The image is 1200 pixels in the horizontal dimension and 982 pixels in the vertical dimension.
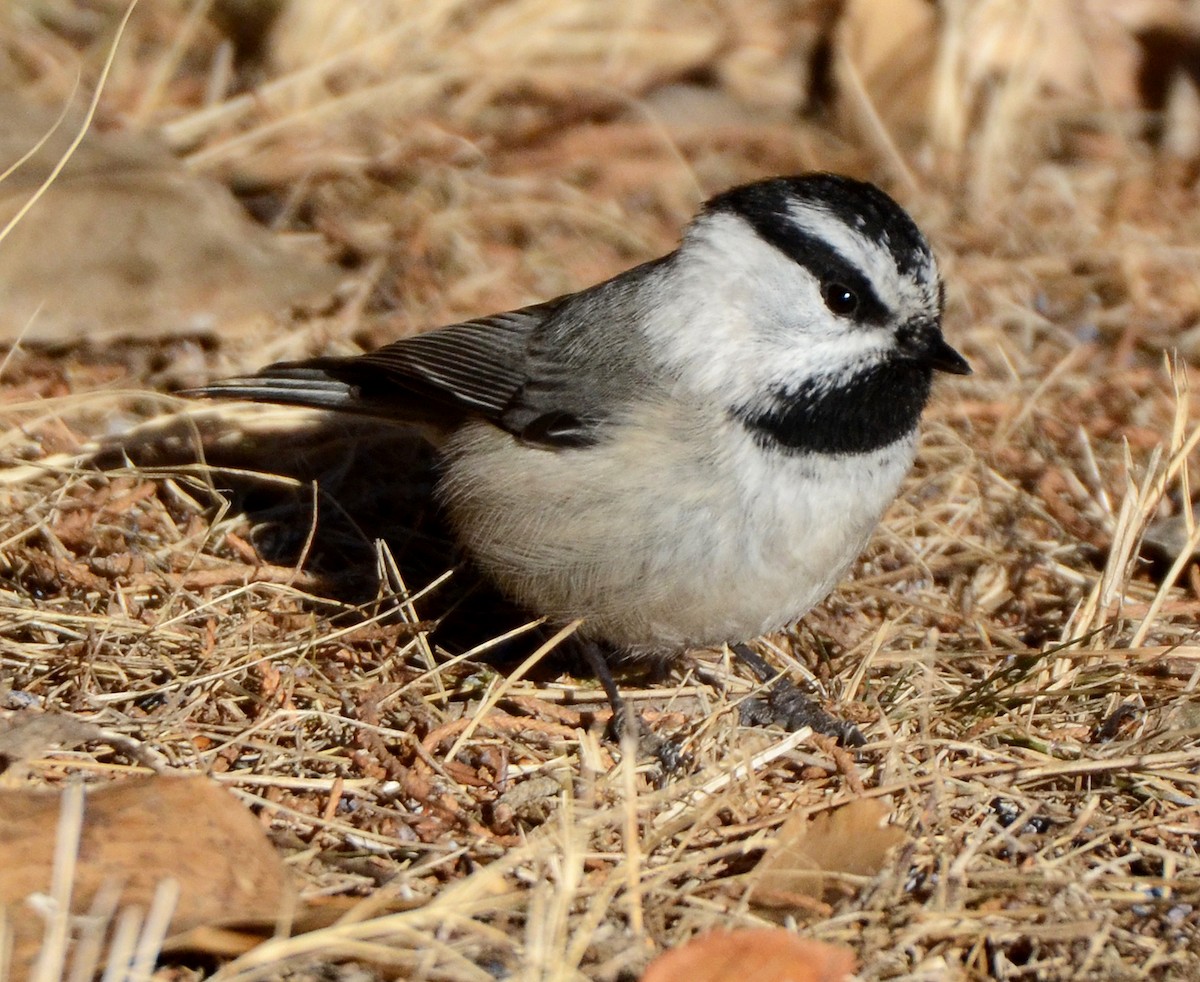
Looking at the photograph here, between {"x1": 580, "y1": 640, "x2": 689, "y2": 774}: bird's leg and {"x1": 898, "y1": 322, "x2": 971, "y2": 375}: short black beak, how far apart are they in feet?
3.18

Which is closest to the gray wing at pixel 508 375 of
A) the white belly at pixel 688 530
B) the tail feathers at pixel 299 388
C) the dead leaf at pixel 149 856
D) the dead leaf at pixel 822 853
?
the tail feathers at pixel 299 388

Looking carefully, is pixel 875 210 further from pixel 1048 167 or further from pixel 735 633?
pixel 1048 167

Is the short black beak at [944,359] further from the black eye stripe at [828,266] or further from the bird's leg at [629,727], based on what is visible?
the bird's leg at [629,727]

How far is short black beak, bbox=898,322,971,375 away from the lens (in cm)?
279

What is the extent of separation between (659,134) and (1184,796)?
11.6 feet

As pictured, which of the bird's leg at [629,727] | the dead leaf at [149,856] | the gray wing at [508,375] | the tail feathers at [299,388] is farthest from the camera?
the tail feathers at [299,388]

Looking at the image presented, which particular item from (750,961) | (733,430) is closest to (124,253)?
(733,430)

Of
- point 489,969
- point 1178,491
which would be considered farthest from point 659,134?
point 489,969

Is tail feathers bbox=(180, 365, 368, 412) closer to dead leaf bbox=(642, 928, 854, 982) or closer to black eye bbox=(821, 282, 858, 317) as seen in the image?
black eye bbox=(821, 282, 858, 317)

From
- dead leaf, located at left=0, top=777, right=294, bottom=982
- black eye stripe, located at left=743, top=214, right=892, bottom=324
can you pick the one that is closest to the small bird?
black eye stripe, located at left=743, top=214, right=892, bottom=324

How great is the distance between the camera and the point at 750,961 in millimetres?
2043

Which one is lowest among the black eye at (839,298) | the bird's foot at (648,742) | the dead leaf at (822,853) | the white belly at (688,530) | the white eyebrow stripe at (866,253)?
the bird's foot at (648,742)

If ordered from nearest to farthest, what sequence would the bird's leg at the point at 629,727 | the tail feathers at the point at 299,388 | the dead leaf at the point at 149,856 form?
the dead leaf at the point at 149,856 → the bird's leg at the point at 629,727 → the tail feathers at the point at 299,388

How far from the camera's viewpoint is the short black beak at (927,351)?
9.16ft
